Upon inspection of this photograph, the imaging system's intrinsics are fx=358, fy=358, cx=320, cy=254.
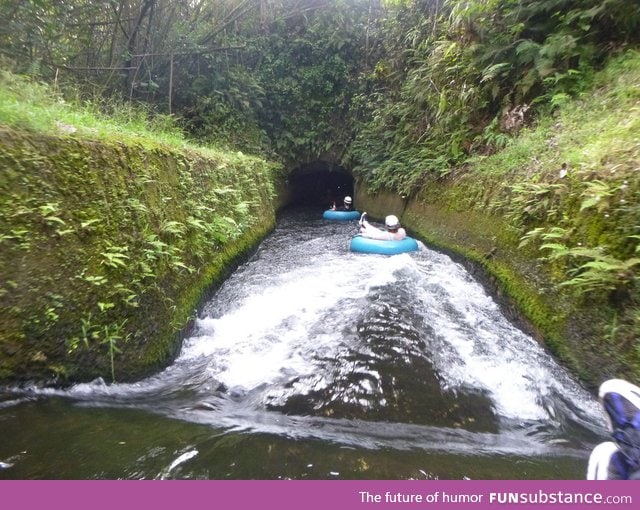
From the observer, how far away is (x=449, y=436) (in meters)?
2.96

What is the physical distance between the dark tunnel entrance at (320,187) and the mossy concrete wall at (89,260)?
48.1ft

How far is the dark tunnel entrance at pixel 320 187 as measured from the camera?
1998 centimetres

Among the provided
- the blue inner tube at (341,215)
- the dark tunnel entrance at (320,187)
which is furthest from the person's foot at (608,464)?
the dark tunnel entrance at (320,187)

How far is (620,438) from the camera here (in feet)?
6.63

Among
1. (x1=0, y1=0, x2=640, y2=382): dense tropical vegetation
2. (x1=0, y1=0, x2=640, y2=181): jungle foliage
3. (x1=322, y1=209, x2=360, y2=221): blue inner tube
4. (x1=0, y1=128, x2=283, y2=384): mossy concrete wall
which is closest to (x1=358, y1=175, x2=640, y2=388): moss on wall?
(x1=0, y1=0, x2=640, y2=382): dense tropical vegetation

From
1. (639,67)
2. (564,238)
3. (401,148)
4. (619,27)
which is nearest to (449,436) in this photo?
(564,238)

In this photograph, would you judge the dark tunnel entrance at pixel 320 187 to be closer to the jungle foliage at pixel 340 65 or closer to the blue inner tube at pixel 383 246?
Result: the jungle foliage at pixel 340 65

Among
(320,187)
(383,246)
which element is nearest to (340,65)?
(320,187)

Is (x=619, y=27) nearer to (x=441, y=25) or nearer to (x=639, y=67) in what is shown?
(x=639, y=67)

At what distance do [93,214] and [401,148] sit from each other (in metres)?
11.2

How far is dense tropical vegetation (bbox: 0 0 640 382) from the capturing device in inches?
163

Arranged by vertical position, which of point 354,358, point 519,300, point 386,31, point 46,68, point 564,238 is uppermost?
point 386,31

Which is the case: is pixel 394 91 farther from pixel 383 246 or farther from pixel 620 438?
pixel 620 438

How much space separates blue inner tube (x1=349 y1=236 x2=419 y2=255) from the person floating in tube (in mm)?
6311
